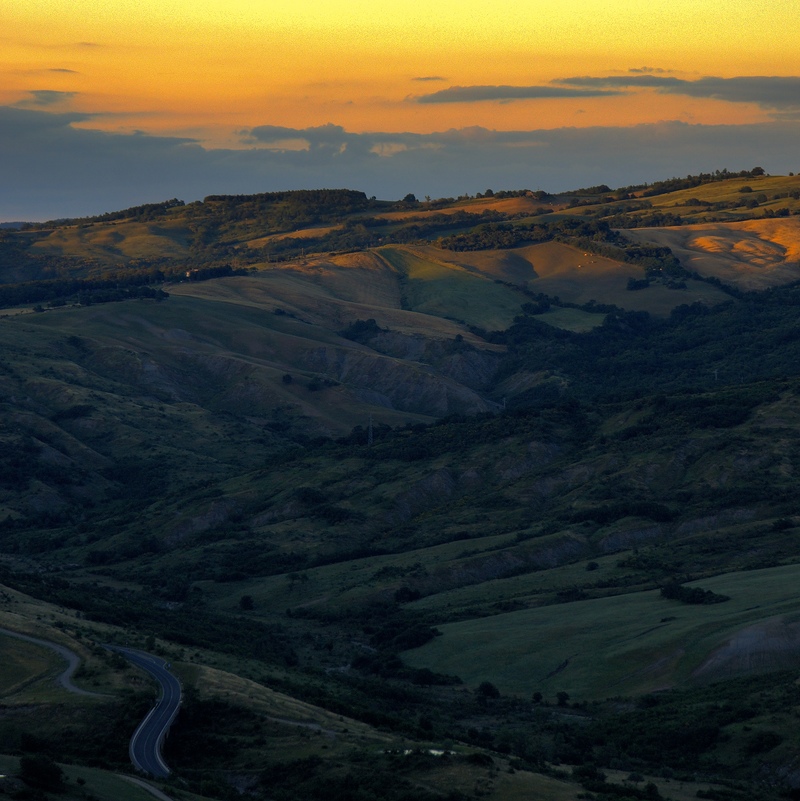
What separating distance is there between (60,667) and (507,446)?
9389 cm

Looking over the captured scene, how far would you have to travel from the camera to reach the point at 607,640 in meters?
100

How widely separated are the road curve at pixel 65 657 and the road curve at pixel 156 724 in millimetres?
3373

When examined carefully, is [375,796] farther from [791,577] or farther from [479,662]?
[791,577]

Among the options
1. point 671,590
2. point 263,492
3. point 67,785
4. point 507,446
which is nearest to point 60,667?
point 67,785

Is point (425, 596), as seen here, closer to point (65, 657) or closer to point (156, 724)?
point (65, 657)

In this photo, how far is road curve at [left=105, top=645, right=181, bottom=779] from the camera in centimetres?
6562

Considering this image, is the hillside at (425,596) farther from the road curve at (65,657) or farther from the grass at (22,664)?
the road curve at (65,657)

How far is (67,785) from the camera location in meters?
54.9

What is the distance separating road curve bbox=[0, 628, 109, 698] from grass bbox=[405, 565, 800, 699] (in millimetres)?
29369

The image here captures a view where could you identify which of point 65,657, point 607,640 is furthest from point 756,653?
point 65,657

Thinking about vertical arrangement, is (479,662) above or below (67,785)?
below

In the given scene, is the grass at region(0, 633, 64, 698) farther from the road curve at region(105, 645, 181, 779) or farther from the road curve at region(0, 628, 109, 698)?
the road curve at region(105, 645, 181, 779)

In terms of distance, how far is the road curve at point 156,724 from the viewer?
215 ft

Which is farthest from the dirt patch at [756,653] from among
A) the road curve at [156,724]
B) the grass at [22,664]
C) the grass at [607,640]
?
the grass at [22,664]
